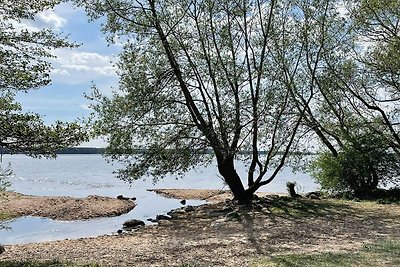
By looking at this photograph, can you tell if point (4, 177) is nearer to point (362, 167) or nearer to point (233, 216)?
point (233, 216)

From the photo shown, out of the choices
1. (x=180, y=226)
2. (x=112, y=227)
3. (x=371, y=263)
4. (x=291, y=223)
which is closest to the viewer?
(x=371, y=263)

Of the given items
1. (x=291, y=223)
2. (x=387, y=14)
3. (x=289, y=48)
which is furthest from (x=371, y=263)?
(x=387, y=14)

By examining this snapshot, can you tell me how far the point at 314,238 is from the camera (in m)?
10.9

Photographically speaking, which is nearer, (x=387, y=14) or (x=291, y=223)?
(x=291, y=223)

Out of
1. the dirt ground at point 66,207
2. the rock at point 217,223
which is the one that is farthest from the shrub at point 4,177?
the dirt ground at point 66,207

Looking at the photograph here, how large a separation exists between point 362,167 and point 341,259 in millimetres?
13443

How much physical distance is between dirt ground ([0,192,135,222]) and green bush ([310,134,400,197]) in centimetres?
1274

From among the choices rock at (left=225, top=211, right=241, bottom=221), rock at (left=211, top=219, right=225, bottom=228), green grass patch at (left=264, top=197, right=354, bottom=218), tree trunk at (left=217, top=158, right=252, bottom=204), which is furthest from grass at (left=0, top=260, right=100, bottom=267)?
tree trunk at (left=217, top=158, right=252, bottom=204)

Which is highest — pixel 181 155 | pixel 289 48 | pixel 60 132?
pixel 289 48

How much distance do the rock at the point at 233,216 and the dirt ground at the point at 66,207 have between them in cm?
1187

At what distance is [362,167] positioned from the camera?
68.2 ft

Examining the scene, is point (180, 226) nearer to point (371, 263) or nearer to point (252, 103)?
point (252, 103)

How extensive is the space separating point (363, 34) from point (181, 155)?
960 centimetres

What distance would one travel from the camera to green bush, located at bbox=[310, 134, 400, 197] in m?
20.8
